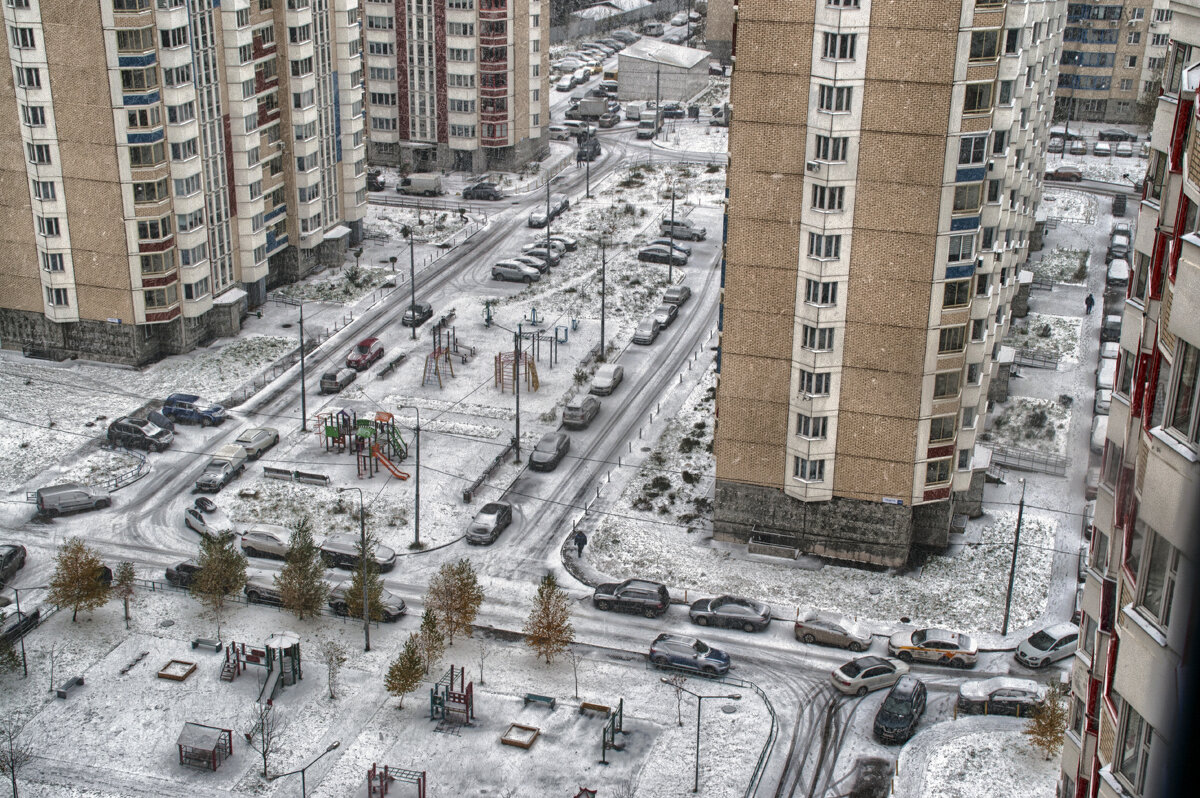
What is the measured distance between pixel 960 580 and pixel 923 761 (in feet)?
50.9

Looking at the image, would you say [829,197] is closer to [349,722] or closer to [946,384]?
[946,384]

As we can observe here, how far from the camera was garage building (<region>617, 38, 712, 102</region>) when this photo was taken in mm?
167625

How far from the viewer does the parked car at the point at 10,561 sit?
67.5 meters

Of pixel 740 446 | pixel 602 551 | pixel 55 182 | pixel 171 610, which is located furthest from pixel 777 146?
pixel 55 182

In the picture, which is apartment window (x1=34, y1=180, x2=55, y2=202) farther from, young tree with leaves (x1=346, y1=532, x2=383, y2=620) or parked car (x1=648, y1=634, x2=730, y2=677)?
parked car (x1=648, y1=634, x2=730, y2=677)

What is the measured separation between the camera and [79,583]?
206 ft

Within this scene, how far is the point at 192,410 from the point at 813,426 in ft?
129

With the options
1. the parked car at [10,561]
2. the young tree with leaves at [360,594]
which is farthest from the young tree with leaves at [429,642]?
the parked car at [10,561]

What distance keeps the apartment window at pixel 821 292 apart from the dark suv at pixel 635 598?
51.8 feet

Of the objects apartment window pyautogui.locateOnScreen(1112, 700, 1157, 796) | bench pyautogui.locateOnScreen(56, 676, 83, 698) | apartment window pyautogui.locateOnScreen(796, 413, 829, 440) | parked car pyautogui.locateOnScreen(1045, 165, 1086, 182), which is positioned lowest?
bench pyautogui.locateOnScreen(56, 676, 83, 698)

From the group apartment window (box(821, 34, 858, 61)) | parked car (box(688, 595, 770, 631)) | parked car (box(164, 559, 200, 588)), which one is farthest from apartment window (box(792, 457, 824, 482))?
parked car (box(164, 559, 200, 588))

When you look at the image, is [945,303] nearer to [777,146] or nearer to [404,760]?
[777,146]

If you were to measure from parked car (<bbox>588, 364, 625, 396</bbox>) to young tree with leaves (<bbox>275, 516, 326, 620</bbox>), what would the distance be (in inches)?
1137

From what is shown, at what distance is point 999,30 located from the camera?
6019 cm
